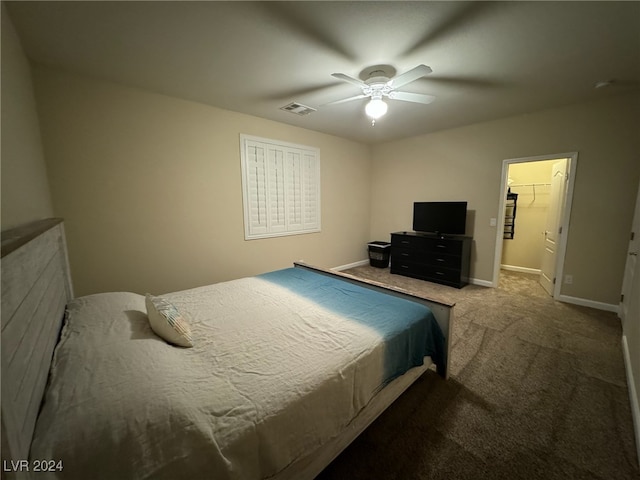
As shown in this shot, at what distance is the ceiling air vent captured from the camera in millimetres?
3098

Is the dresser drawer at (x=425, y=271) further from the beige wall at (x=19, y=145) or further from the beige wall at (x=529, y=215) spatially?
the beige wall at (x=19, y=145)

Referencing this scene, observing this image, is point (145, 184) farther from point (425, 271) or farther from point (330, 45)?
point (425, 271)

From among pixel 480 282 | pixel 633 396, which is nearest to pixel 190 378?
pixel 633 396

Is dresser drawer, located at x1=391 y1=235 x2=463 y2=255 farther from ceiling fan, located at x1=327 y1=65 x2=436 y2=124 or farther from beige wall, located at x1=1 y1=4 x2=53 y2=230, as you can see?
beige wall, located at x1=1 y1=4 x2=53 y2=230

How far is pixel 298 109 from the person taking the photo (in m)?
3.23

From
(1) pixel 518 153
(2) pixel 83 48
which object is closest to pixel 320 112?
(2) pixel 83 48

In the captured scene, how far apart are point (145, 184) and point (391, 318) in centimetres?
285

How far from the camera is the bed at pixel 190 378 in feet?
2.43

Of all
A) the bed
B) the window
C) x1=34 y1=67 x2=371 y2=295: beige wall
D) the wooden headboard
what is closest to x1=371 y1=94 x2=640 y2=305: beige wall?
the window

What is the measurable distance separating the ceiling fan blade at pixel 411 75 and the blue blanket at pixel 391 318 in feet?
5.74

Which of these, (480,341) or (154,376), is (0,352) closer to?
(154,376)

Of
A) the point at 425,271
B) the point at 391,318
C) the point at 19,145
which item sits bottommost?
the point at 425,271

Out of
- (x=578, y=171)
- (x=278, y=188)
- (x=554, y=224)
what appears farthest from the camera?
(x=278, y=188)

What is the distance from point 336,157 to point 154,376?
429 centimetres
